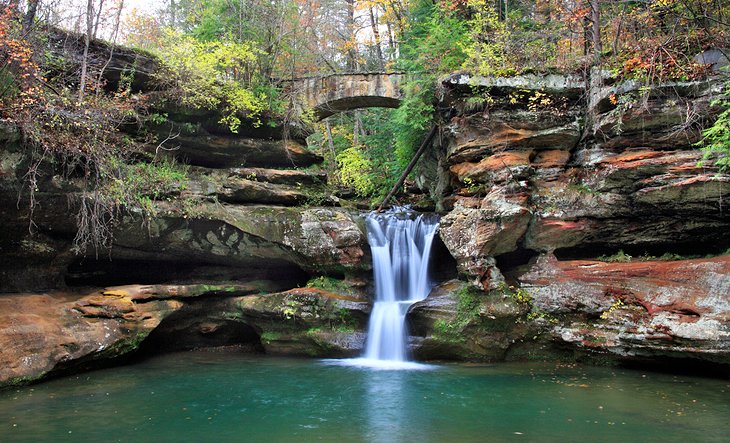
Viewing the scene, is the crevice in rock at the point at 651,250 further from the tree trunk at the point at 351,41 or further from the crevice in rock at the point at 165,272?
the tree trunk at the point at 351,41

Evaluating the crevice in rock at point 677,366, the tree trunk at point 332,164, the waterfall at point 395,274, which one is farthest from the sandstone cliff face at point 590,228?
the tree trunk at point 332,164

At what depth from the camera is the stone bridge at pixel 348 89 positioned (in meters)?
16.4

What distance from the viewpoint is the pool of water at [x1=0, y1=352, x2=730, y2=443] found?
6309mm

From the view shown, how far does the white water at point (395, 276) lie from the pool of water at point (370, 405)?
119 centimetres

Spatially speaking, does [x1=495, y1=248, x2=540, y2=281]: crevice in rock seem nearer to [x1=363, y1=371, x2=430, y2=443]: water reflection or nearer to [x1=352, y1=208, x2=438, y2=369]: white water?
[x1=352, y1=208, x2=438, y2=369]: white water

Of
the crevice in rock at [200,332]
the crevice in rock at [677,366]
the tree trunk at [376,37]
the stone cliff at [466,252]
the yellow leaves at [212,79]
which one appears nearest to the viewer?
the crevice in rock at [677,366]

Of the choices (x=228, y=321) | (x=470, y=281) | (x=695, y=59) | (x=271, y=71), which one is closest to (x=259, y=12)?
(x=271, y=71)

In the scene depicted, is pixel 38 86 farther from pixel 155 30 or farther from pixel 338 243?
pixel 155 30

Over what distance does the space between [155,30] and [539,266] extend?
18.1 meters

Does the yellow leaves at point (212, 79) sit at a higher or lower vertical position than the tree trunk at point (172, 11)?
lower

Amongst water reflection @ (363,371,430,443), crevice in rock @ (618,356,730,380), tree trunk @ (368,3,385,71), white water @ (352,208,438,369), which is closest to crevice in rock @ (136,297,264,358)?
white water @ (352,208,438,369)

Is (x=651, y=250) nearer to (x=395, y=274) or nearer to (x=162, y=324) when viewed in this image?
(x=395, y=274)

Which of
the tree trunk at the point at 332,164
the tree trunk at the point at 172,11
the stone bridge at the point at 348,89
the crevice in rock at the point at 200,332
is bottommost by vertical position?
the crevice in rock at the point at 200,332

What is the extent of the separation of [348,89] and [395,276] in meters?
7.22
